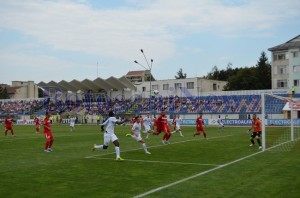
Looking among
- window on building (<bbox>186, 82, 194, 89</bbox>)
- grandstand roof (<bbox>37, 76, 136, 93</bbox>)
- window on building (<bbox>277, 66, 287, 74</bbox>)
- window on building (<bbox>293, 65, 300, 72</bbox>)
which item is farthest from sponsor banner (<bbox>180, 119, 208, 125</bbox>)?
window on building (<bbox>277, 66, 287, 74</bbox>)

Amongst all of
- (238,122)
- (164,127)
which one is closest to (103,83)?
(238,122)

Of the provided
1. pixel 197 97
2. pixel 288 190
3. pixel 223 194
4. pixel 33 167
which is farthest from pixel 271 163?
pixel 197 97

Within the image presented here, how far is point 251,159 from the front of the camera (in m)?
16.6

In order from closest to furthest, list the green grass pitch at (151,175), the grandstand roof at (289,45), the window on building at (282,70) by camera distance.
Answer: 1. the green grass pitch at (151,175)
2. the grandstand roof at (289,45)
3. the window on building at (282,70)

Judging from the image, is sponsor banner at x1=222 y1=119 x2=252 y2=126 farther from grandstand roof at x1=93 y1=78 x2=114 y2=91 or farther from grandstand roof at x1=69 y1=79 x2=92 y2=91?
grandstand roof at x1=69 y1=79 x2=92 y2=91

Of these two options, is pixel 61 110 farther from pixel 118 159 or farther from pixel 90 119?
pixel 118 159

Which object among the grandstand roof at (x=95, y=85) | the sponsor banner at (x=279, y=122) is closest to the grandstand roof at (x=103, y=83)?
the grandstand roof at (x=95, y=85)

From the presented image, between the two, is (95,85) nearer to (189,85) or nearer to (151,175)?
(189,85)

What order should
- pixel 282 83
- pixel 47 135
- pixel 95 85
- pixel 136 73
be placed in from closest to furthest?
pixel 47 135 < pixel 95 85 < pixel 282 83 < pixel 136 73

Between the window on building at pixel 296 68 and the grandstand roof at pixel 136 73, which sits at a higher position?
the grandstand roof at pixel 136 73

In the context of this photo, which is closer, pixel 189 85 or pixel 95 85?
pixel 95 85

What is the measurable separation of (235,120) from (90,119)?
30187 millimetres

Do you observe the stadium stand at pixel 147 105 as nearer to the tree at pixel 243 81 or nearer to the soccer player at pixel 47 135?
the tree at pixel 243 81

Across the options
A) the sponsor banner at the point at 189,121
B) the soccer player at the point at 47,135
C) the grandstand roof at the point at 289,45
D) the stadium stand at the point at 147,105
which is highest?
the grandstand roof at the point at 289,45
